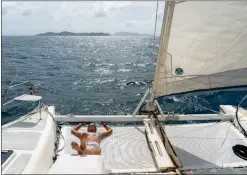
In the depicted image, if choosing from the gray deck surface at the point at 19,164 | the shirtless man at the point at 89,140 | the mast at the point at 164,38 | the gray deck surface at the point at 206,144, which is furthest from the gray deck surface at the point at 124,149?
the gray deck surface at the point at 19,164

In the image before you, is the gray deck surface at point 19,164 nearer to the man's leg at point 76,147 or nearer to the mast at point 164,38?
the man's leg at point 76,147

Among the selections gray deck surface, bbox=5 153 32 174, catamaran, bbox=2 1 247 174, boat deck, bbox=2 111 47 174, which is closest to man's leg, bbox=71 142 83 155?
catamaran, bbox=2 1 247 174

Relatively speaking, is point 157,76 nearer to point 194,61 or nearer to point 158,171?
point 194,61

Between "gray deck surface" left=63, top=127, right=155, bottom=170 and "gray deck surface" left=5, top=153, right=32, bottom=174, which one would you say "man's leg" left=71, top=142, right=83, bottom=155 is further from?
"gray deck surface" left=5, top=153, right=32, bottom=174

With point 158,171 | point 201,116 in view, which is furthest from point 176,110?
point 158,171

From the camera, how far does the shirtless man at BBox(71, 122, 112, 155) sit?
6160 mm

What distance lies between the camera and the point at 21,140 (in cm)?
547

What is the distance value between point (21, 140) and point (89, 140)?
5.52 feet

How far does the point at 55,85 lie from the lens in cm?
2106

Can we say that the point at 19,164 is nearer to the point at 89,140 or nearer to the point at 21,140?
the point at 21,140

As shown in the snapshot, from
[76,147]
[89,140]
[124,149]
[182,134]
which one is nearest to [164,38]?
[182,134]

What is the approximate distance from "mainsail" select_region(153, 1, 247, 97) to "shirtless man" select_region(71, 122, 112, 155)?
2.25 m

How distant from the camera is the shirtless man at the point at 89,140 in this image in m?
6.16

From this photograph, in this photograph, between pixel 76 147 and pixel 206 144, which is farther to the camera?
pixel 206 144
